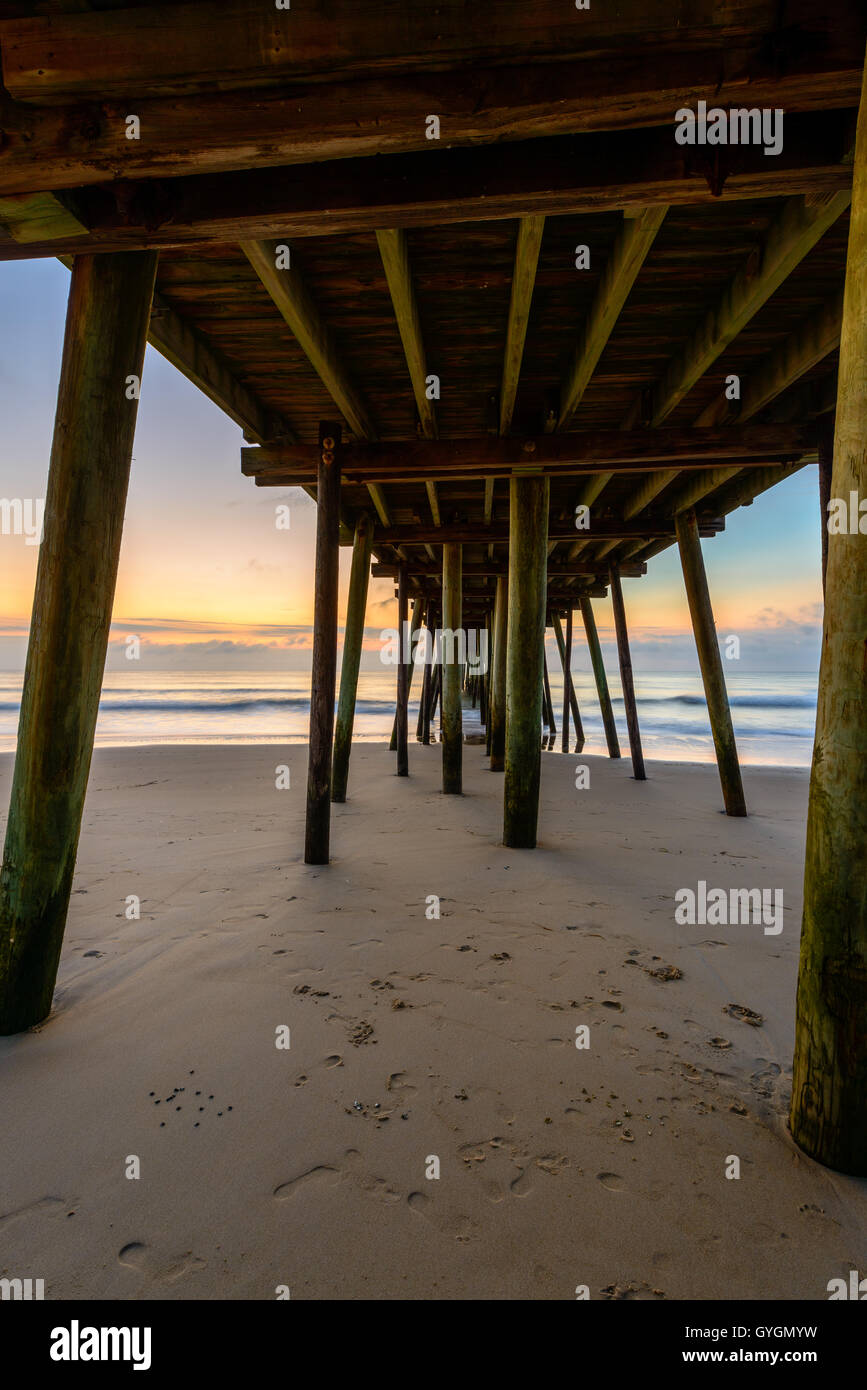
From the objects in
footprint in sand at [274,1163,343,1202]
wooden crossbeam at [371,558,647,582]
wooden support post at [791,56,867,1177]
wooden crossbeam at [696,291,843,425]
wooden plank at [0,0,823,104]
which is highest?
wooden crossbeam at [371,558,647,582]

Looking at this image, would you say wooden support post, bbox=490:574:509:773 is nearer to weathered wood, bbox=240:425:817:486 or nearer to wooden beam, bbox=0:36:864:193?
weathered wood, bbox=240:425:817:486

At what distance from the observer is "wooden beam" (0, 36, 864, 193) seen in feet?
6.82

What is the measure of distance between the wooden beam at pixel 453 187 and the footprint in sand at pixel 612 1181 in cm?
366

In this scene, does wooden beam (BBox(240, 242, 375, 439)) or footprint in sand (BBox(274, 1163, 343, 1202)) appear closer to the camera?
footprint in sand (BBox(274, 1163, 343, 1202))

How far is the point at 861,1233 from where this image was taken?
163 centimetres

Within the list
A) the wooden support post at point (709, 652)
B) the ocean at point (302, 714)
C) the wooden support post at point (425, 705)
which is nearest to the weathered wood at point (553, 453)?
the wooden support post at point (709, 652)

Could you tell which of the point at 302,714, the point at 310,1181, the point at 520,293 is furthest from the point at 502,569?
the point at 302,714

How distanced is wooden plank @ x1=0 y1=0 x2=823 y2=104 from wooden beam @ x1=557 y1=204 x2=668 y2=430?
2.39 feet

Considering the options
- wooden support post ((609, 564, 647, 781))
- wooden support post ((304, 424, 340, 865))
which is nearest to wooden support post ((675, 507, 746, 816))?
wooden support post ((609, 564, 647, 781))

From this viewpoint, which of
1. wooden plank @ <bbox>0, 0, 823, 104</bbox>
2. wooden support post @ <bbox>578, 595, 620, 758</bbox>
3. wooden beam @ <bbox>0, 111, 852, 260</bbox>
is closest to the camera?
wooden plank @ <bbox>0, 0, 823, 104</bbox>

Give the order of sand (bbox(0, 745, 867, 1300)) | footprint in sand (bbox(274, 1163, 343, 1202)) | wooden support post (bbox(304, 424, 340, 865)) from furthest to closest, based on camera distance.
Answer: wooden support post (bbox(304, 424, 340, 865)) → footprint in sand (bbox(274, 1163, 343, 1202)) → sand (bbox(0, 745, 867, 1300))

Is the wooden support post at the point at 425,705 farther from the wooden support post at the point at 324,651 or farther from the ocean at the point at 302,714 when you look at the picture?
the wooden support post at the point at 324,651

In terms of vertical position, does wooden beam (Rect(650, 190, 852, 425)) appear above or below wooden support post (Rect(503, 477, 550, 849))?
above

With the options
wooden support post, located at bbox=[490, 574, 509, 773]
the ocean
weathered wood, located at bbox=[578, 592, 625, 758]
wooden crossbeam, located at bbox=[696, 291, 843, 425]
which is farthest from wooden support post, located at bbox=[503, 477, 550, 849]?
the ocean
